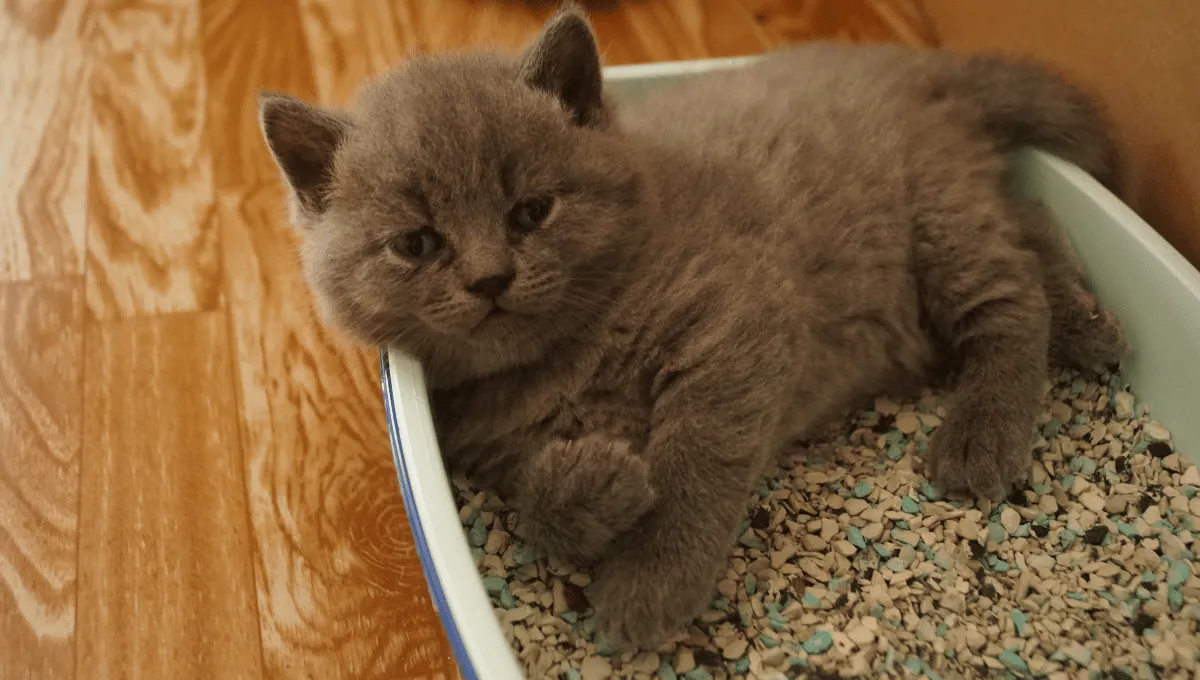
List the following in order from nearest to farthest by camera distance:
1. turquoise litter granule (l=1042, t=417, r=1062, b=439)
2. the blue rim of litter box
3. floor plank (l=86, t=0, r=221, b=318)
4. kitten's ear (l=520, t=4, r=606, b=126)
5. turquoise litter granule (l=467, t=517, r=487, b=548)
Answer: the blue rim of litter box → kitten's ear (l=520, t=4, r=606, b=126) → turquoise litter granule (l=467, t=517, r=487, b=548) → turquoise litter granule (l=1042, t=417, r=1062, b=439) → floor plank (l=86, t=0, r=221, b=318)

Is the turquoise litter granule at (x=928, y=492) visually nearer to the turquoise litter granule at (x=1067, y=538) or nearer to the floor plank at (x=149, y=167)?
the turquoise litter granule at (x=1067, y=538)

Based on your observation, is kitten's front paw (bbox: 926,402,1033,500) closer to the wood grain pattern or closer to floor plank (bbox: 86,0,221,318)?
floor plank (bbox: 86,0,221,318)

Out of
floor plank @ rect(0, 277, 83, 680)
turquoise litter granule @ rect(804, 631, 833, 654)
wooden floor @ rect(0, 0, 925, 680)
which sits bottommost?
floor plank @ rect(0, 277, 83, 680)

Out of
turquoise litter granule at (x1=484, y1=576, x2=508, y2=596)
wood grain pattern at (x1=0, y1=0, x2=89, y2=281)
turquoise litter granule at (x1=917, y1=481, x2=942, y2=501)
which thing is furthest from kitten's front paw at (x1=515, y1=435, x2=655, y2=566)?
wood grain pattern at (x1=0, y1=0, x2=89, y2=281)

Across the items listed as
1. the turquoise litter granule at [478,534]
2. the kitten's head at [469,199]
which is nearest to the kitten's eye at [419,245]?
the kitten's head at [469,199]

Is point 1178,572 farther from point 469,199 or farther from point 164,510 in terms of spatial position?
point 164,510
